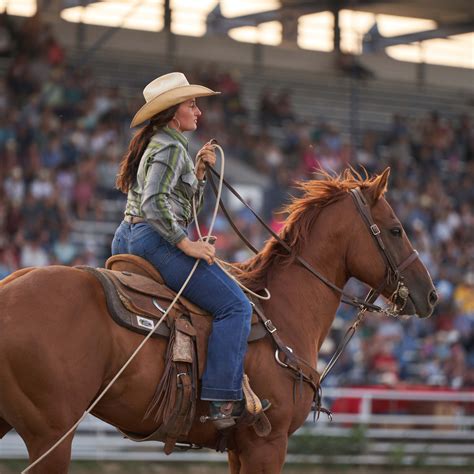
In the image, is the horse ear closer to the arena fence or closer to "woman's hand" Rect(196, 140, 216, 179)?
"woman's hand" Rect(196, 140, 216, 179)

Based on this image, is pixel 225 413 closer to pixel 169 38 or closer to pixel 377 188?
pixel 377 188

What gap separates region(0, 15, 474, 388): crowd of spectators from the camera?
46.9 feet

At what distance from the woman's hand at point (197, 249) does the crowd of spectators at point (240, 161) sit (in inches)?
252

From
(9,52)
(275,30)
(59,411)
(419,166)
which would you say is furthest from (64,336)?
(275,30)

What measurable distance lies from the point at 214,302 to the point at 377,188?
1303mm

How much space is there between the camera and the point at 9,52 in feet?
54.2

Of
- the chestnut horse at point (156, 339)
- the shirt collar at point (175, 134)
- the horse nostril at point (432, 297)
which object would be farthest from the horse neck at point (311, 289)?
the shirt collar at point (175, 134)

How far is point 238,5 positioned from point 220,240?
8.00m

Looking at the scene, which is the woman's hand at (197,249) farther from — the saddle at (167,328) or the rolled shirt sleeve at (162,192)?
the saddle at (167,328)

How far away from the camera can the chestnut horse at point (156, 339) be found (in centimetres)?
527

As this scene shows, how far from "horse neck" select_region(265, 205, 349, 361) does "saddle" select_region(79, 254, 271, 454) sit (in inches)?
16.3

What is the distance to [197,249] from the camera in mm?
5926

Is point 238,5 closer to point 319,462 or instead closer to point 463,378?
point 463,378

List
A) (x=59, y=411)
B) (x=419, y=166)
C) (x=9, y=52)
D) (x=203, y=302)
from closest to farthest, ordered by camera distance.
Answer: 1. (x=59, y=411)
2. (x=203, y=302)
3. (x=9, y=52)
4. (x=419, y=166)
